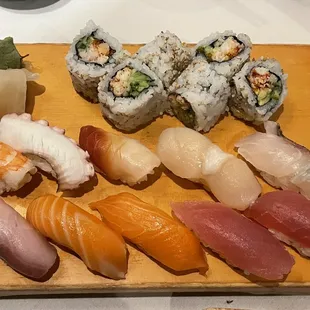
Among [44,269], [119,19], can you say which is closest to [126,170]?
A: [44,269]

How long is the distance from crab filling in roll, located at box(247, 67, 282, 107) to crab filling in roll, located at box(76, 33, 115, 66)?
65 centimetres

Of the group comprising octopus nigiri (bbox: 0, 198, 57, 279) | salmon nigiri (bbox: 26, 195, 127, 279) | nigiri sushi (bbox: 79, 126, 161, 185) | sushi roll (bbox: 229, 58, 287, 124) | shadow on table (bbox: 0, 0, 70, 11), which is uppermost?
sushi roll (bbox: 229, 58, 287, 124)

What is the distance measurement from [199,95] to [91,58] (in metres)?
0.53

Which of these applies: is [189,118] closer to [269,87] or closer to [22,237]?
[269,87]

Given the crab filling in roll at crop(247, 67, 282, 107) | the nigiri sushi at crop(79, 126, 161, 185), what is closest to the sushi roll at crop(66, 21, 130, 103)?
the nigiri sushi at crop(79, 126, 161, 185)

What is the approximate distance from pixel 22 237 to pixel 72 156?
0.37m

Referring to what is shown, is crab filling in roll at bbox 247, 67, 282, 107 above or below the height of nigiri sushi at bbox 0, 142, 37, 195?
above

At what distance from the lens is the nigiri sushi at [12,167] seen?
2133mm

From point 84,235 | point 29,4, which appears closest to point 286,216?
point 84,235

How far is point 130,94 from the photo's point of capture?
2.35 m

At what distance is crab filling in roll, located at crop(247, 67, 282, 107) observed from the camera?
2395 mm

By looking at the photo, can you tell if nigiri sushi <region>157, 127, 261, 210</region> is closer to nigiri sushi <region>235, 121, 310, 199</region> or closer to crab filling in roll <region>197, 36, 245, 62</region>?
nigiri sushi <region>235, 121, 310, 199</region>

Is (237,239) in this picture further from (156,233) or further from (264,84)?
(264,84)

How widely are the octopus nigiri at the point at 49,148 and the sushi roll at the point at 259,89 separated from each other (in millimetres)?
730
